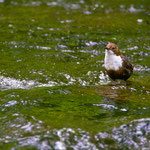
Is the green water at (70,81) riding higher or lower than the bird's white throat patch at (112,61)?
lower

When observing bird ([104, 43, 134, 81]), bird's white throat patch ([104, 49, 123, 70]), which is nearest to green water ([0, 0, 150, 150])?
bird ([104, 43, 134, 81])

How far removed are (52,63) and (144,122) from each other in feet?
13.8

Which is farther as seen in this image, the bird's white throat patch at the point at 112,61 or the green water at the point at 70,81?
the bird's white throat patch at the point at 112,61

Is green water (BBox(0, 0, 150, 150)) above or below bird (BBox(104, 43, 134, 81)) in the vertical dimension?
below

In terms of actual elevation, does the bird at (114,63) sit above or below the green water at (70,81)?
above

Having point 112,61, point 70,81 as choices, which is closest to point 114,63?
point 112,61

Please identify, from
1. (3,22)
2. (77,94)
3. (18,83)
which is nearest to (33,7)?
(3,22)

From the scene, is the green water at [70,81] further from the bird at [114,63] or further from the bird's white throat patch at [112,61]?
the bird's white throat patch at [112,61]

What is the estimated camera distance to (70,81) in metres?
6.52

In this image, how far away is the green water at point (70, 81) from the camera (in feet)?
12.2

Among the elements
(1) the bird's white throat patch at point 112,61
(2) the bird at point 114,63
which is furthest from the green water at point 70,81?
(1) the bird's white throat patch at point 112,61

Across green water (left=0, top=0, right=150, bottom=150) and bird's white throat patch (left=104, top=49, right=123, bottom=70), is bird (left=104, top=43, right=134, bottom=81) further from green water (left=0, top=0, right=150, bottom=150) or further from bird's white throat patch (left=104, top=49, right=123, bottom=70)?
green water (left=0, top=0, right=150, bottom=150)

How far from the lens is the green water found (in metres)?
3.73

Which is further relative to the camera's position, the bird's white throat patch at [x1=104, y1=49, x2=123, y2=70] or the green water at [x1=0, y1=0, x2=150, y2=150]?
the bird's white throat patch at [x1=104, y1=49, x2=123, y2=70]
